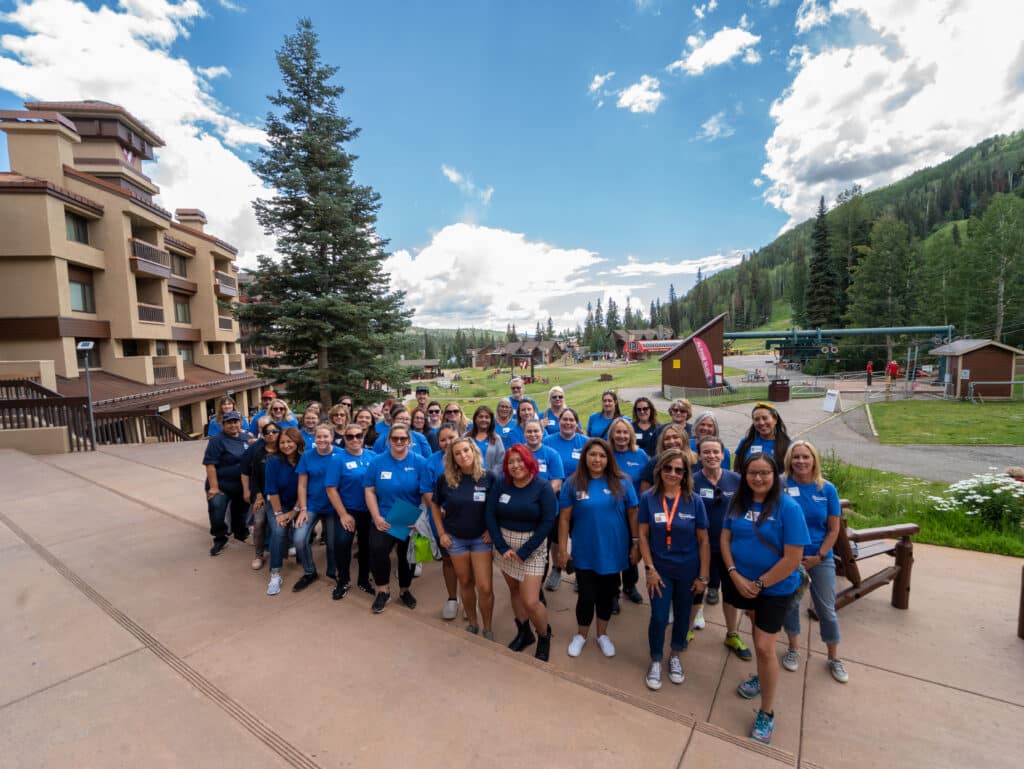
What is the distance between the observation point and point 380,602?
13.7 ft

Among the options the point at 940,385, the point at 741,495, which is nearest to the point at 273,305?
the point at 741,495

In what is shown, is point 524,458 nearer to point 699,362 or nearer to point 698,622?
→ point 698,622

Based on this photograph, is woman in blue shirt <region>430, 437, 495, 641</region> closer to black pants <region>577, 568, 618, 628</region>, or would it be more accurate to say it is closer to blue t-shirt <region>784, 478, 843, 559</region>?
black pants <region>577, 568, 618, 628</region>

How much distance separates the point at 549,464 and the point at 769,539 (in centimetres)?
207

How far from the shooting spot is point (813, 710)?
296 centimetres

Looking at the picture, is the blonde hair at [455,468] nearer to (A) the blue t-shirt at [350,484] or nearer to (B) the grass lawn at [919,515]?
(A) the blue t-shirt at [350,484]

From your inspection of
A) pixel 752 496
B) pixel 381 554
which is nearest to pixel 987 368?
pixel 752 496

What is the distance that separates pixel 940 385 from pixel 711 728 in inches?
1292

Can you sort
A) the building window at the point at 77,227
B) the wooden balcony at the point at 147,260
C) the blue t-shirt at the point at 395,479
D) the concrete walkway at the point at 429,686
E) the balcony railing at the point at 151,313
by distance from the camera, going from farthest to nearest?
the balcony railing at the point at 151,313, the wooden balcony at the point at 147,260, the building window at the point at 77,227, the blue t-shirt at the point at 395,479, the concrete walkway at the point at 429,686

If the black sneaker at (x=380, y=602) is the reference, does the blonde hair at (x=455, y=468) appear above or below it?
above

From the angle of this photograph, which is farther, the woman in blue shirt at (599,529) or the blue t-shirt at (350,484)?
the blue t-shirt at (350,484)

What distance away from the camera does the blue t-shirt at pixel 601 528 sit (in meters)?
3.45

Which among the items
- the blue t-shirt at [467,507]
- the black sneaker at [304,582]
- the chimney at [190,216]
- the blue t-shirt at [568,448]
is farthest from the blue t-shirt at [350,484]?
the chimney at [190,216]

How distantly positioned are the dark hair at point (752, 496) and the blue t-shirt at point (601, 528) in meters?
0.77
